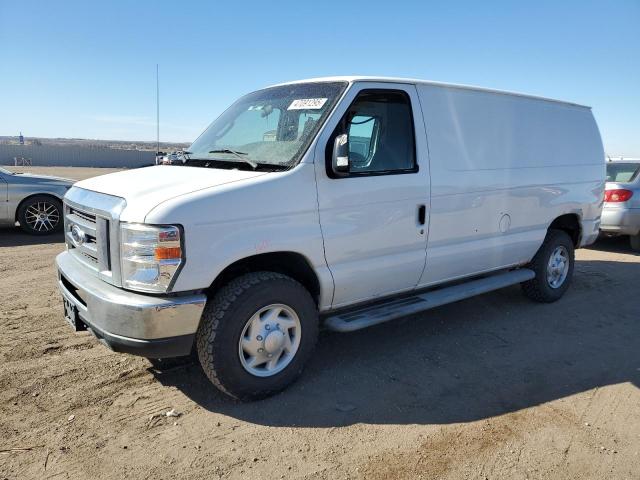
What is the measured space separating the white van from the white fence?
37374 mm

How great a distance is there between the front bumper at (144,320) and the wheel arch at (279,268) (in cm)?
28

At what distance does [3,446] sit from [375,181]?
292 centimetres

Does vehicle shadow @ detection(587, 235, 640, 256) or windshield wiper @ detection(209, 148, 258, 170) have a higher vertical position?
windshield wiper @ detection(209, 148, 258, 170)

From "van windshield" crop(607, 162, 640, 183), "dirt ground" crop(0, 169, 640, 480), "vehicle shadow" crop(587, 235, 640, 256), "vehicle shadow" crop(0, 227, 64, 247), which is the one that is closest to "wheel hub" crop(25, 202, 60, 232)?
"vehicle shadow" crop(0, 227, 64, 247)

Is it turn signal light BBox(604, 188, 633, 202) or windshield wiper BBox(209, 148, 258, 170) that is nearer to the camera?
windshield wiper BBox(209, 148, 258, 170)

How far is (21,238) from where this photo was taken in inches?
337

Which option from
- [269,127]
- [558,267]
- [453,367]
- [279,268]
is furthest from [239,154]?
[558,267]

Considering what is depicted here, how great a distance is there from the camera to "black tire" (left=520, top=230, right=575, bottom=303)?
18.2ft

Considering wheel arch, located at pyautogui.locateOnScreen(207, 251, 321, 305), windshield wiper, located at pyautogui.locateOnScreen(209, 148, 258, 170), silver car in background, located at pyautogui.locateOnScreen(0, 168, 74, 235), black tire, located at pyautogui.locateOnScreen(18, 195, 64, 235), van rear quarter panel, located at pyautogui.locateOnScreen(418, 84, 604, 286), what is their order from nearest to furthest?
1. wheel arch, located at pyautogui.locateOnScreen(207, 251, 321, 305)
2. windshield wiper, located at pyautogui.locateOnScreen(209, 148, 258, 170)
3. van rear quarter panel, located at pyautogui.locateOnScreen(418, 84, 604, 286)
4. silver car in background, located at pyautogui.locateOnScreen(0, 168, 74, 235)
5. black tire, located at pyautogui.locateOnScreen(18, 195, 64, 235)

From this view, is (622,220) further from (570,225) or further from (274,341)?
(274,341)

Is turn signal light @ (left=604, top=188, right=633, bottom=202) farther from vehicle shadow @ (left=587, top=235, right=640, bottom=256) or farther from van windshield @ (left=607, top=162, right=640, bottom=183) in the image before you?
vehicle shadow @ (left=587, top=235, right=640, bottom=256)

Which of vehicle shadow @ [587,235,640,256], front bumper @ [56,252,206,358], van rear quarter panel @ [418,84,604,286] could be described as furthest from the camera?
vehicle shadow @ [587,235,640,256]

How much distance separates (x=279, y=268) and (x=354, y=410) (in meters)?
1.11

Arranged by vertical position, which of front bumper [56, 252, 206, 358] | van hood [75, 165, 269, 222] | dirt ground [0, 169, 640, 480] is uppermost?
van hood [75, 165, 269, 222]
